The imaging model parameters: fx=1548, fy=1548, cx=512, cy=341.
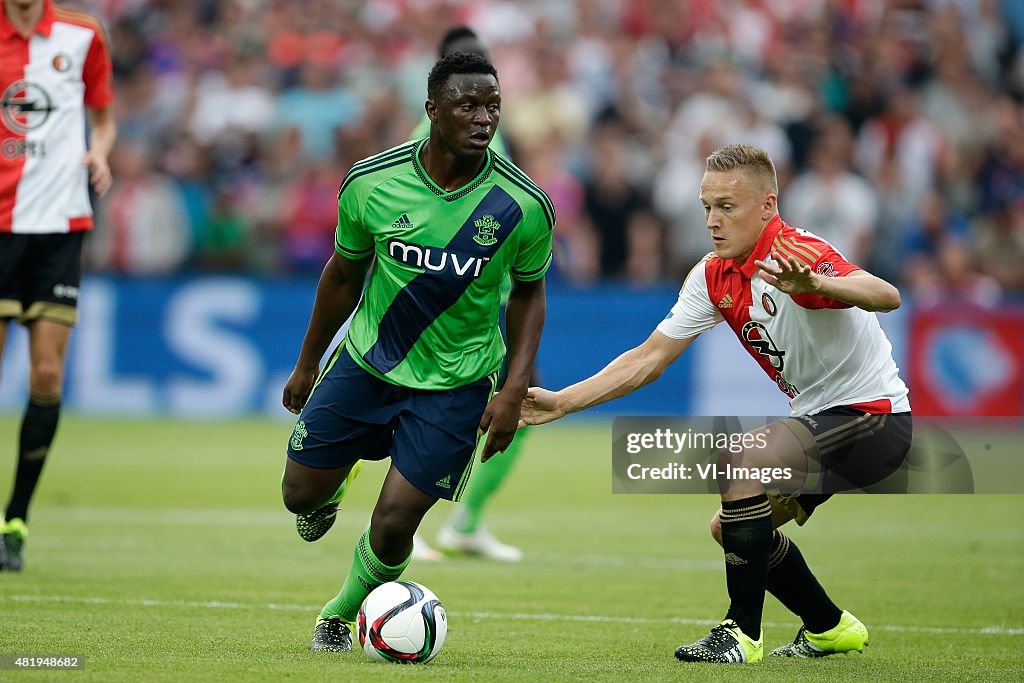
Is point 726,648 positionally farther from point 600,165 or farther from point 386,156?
point 600,165

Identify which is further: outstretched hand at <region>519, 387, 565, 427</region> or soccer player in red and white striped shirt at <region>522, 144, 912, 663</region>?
outstretched hand at <region>519, 387, 565, 427</region>

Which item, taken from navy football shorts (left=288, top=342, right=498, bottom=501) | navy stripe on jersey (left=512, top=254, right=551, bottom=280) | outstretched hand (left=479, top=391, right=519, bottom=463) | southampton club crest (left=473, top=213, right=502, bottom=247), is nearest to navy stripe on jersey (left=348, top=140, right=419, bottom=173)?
southampton club crest (left=473, top=213, right=502, bottom=247)

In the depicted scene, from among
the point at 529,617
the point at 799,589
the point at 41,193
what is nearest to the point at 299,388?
the point at 529,617

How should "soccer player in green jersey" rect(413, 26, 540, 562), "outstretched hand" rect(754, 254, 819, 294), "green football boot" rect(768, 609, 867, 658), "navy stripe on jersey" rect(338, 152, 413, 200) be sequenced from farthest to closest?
"soccer player in green jersey" rect(413, 26, 540, 562), "green football boot" rect(768, 609, 867, 658), "navy stripe on jersey" rect(338, 152, 413, 200), "outstretched hand" rect(754, 254, 819, 294)

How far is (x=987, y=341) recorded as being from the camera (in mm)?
17562

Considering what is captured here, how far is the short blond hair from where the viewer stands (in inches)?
253

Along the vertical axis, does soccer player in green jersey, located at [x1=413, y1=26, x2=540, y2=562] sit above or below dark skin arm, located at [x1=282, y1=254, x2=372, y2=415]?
below

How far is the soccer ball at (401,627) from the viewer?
19.9 feet

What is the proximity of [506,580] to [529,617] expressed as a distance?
1.39 metres

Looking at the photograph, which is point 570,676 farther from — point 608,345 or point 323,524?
point 608,345

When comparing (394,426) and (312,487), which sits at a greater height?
(394,426)

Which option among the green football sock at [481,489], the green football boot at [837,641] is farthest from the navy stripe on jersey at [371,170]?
the green football sock at [481,489]

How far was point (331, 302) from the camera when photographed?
256 inches

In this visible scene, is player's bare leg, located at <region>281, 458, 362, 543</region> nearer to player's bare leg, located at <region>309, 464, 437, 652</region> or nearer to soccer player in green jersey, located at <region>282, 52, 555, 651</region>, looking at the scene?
soccer player in green jersey, located at <region>282, 52, 555, 651</region>
